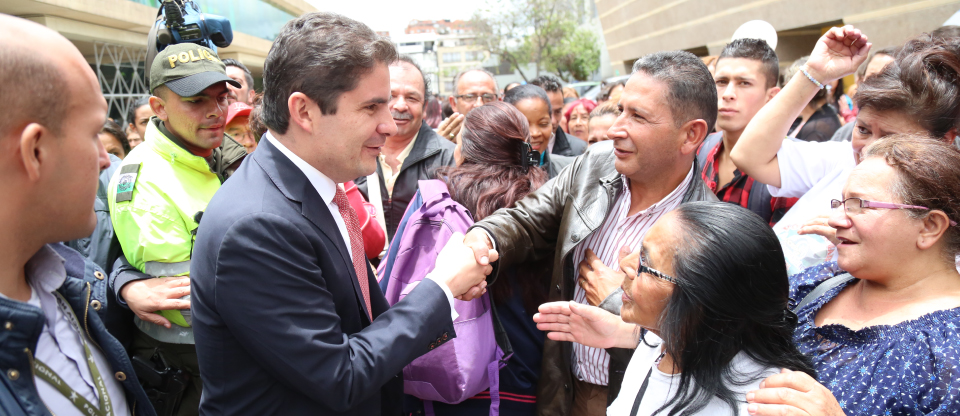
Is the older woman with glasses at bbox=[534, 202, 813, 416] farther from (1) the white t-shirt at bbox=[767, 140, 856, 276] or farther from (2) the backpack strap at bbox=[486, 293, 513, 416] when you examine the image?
(1) the white t-shirt at bbox=[767, 140, 856, 276]

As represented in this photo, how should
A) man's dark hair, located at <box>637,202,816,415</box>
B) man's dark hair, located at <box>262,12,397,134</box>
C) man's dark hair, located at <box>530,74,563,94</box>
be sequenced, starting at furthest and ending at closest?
1. man's dark hair, located at <box>530,74,563,94</box>
2. man's dark hair, located at <box>262,12,397,134</box>
3. man's dark hair, located at <box>637,202,816,415</box>

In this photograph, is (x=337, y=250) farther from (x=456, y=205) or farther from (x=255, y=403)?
(x=456, y=205)

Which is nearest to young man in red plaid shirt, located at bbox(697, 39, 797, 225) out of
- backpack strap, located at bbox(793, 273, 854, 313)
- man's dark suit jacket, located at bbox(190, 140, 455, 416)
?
backpack strap, located at bbox(793, 273, 854, 313)

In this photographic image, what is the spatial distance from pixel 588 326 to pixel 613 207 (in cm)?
65

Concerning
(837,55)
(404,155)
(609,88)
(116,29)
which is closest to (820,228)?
(837,55)

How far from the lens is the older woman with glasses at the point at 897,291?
156 cm

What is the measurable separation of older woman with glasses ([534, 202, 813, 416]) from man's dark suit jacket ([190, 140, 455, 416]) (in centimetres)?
67

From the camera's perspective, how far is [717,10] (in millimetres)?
19609

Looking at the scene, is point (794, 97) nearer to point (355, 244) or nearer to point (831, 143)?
point (831, 143)

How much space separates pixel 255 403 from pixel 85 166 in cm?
82

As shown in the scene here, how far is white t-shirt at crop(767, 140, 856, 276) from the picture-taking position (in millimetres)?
2355

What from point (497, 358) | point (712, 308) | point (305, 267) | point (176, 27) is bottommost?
point (497, 358)

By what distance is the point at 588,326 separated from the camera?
2041mm

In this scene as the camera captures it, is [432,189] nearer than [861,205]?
No
